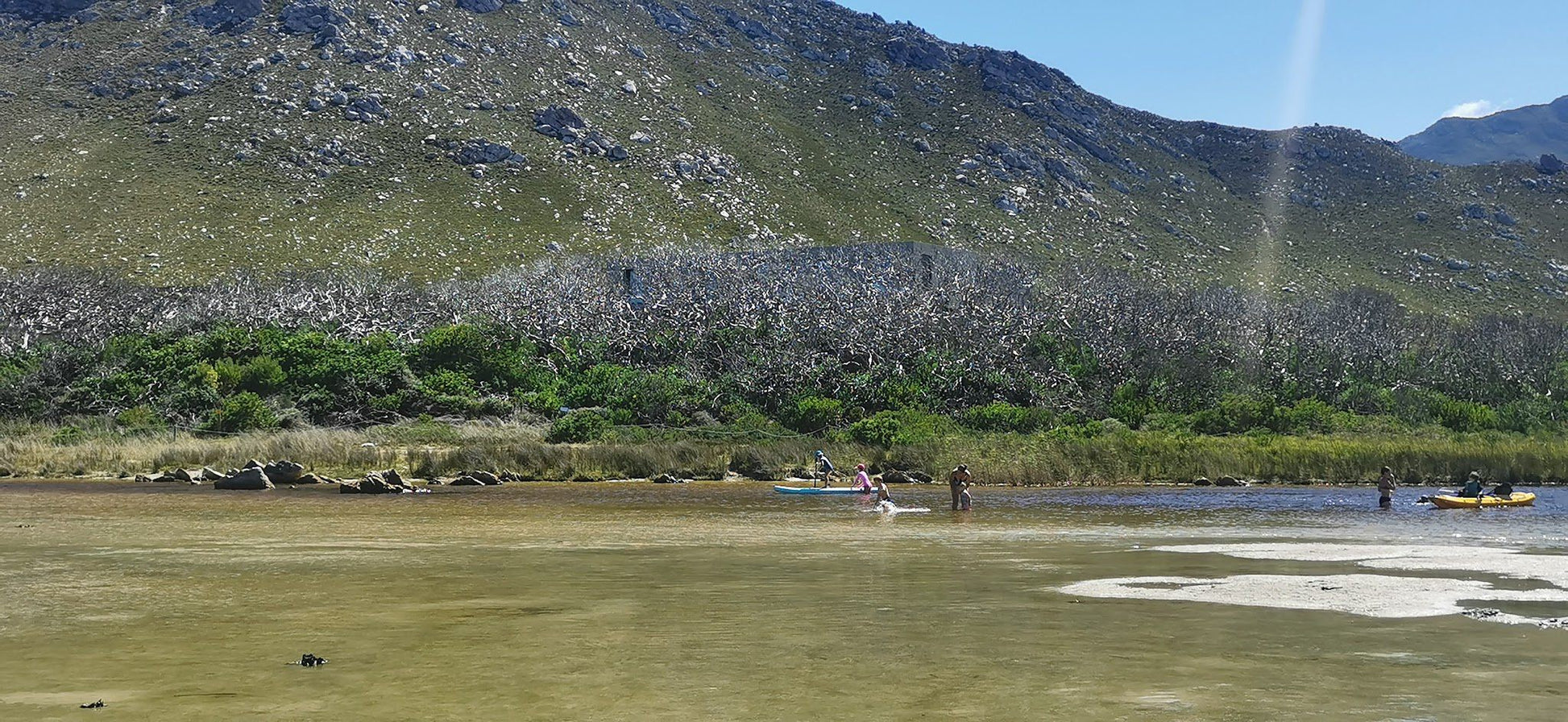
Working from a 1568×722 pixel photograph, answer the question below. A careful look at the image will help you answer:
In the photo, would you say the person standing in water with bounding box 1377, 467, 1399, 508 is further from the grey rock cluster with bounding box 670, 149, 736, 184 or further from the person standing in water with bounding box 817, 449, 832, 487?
the grey rock cluster with bounding box 670, 149, 736, 184

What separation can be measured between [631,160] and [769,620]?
99.8 meters

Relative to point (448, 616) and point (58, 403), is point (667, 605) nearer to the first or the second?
point (448, 616)

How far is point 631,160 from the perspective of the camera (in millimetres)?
113000

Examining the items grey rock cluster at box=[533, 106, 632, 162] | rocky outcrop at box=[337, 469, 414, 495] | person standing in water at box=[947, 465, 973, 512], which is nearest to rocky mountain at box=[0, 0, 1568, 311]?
grey rock cluster at box=[533, 106, 632, 162]

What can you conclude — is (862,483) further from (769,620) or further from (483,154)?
(483,154)

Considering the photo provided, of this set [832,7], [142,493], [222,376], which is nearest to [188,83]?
[222,376]

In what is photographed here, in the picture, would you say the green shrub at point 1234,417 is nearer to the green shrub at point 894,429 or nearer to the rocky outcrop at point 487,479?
the green shrub at point 894,429

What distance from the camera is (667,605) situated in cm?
1678

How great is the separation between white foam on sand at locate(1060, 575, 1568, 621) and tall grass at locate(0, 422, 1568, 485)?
24629 millimetres

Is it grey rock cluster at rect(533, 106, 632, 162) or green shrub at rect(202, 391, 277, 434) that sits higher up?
grey rock cluster at rect(533, 106, 632, 162)

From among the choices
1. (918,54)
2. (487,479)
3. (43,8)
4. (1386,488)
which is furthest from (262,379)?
(918,54)

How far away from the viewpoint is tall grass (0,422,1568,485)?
45.3 m

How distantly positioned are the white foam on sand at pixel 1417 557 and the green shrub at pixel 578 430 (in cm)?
3133

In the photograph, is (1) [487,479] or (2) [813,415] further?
(2) [813,415]
